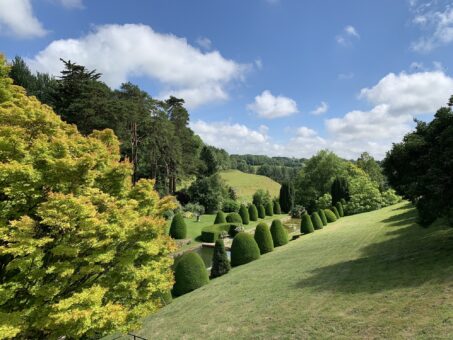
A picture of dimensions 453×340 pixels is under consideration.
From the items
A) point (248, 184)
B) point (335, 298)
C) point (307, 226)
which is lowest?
point (335, 298)

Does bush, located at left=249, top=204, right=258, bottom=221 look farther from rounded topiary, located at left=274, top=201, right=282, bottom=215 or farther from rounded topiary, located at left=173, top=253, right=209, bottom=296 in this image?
rounded topiary, located at left=173, top=253, right=209, bottom=296

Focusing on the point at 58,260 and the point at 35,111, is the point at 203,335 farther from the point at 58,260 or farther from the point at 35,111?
the point at 35,111

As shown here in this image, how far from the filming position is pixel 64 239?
793cm

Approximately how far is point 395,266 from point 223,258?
31.8ft

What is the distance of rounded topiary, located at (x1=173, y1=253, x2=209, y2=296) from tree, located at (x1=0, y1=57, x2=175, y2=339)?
676 cm

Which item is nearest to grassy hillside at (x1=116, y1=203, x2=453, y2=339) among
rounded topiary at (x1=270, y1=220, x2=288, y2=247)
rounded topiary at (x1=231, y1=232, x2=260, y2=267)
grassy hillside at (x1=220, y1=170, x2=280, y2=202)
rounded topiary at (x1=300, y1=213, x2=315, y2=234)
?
rounded topiary at (x1=231, y1=232, x2=260, y2=267)

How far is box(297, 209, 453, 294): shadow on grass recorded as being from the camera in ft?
33.9

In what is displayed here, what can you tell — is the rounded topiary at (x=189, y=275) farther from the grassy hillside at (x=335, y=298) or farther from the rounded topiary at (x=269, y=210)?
the rounded topiary at (x=269, y=210)

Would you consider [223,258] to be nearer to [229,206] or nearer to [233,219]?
[233,219]

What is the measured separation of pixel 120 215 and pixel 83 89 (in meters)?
27.8

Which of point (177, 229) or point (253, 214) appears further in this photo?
point (253, 214)

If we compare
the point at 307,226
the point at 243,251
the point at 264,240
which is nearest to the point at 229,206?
the point at 307,226

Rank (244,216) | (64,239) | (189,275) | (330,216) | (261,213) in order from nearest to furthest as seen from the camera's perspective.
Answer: (64,239) < (189,275) < (330,216) < (244,216) < (261,213)

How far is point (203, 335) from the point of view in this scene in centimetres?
982
